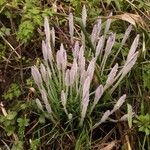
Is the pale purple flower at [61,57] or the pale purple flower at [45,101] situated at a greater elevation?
the pale purple flower at [61,57]

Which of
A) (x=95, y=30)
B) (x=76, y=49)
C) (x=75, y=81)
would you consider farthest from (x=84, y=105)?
(x=95, y=30)

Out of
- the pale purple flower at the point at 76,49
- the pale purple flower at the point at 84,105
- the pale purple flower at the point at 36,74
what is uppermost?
the pale purple flower at the point at 76,49

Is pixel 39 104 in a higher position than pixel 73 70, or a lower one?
lower

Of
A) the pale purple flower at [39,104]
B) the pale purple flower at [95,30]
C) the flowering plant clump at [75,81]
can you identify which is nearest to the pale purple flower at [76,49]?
the flowering plant clump at [75,81]

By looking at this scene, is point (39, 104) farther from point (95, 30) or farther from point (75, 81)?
point (95, 30)

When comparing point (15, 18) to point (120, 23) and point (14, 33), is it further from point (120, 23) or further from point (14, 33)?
point (120, 23)

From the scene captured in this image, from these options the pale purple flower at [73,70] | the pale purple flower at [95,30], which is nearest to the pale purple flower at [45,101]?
the pale purple flower at [73,70]

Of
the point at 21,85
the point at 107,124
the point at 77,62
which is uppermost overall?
the point at 77,62

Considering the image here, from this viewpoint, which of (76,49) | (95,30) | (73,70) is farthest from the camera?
(95,30)

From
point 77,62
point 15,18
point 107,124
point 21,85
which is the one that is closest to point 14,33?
point 15,18

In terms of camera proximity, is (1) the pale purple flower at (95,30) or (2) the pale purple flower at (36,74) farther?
(1) the pale purple flower at (95,30)

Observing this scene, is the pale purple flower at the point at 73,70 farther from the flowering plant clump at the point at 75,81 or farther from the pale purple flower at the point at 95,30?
the pale purple flower at the point at 95,30
